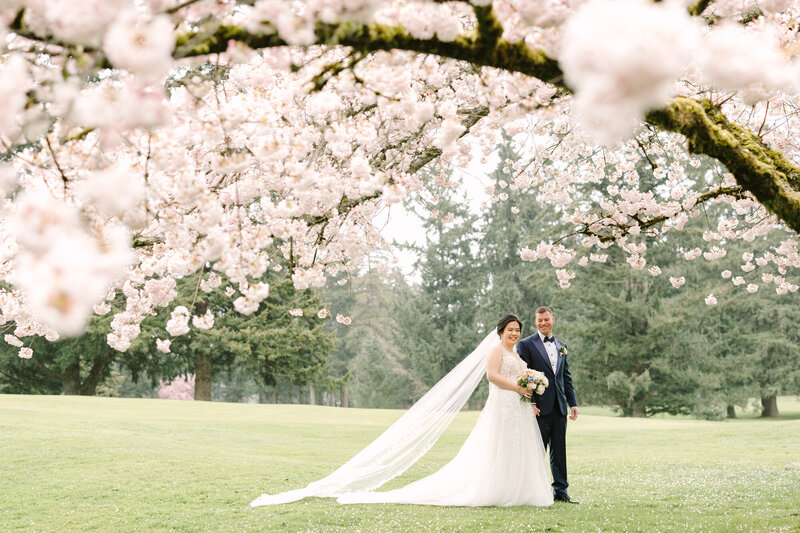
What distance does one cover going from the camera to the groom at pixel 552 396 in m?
6.49

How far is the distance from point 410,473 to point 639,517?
3.79 meters

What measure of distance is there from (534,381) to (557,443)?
2.54ft

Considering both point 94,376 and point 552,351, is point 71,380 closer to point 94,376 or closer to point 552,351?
point 94,376

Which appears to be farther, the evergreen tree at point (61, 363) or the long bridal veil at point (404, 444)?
the evergreen tree at point (61, 363)

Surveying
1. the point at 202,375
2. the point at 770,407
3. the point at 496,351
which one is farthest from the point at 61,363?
the point at 770,407

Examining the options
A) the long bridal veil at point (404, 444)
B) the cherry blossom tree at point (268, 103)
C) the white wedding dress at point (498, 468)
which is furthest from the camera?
the long bridal veil at point (404, 444)

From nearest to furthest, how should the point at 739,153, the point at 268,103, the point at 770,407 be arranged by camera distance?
the point at 268,103
the point at 739,153
the point at 770,407

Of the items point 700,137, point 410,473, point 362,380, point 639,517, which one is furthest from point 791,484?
point 362,380

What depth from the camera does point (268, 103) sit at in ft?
11.0

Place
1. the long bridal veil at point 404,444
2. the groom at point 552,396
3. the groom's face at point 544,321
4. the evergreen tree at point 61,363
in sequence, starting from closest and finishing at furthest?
the groom at point 552,396 < the groom's face at point 544,321 < the long bridal veil at point 404,444 < the evergreen tree at point 61,363

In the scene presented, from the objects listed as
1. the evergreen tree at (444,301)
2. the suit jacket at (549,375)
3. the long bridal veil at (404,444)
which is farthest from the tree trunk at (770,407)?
the long bridal veil at (404,444)

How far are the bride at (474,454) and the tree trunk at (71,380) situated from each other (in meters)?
22.7

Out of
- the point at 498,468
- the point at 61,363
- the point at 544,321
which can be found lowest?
the point at 498,468

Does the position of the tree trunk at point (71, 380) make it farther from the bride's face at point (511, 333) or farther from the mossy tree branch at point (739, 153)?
the mossy tree branch at point (739, 153)
